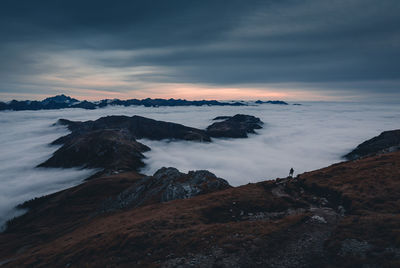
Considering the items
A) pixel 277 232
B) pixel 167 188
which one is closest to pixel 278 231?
pixel 277 232

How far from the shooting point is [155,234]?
32938 millimetres

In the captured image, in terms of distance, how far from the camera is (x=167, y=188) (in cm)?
7175

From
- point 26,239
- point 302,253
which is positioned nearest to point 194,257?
point 302,253

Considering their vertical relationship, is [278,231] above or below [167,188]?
above

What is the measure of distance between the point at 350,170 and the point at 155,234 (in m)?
52.5

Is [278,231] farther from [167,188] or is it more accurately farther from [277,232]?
[167,188]

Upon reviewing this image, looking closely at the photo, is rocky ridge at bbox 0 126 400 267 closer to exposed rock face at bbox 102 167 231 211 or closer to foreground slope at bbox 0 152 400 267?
foreground slope at bbox 0 152 400 267

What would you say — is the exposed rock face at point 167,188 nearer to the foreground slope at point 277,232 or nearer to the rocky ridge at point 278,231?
the rocky ridge at point 278,231

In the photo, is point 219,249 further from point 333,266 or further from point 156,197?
point 156,197

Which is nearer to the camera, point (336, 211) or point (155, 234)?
point (155, 234)

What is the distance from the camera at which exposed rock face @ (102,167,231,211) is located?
2687 inches

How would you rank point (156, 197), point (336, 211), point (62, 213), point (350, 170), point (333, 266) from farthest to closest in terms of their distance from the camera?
point (62, 213)
point (156, 197)
point (350, 170)
point (336, 211)
point (333, 266)

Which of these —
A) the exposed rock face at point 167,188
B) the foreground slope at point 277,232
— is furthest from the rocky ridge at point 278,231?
the exposed rock face at point 167,188

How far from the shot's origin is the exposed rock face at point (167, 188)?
224ft
